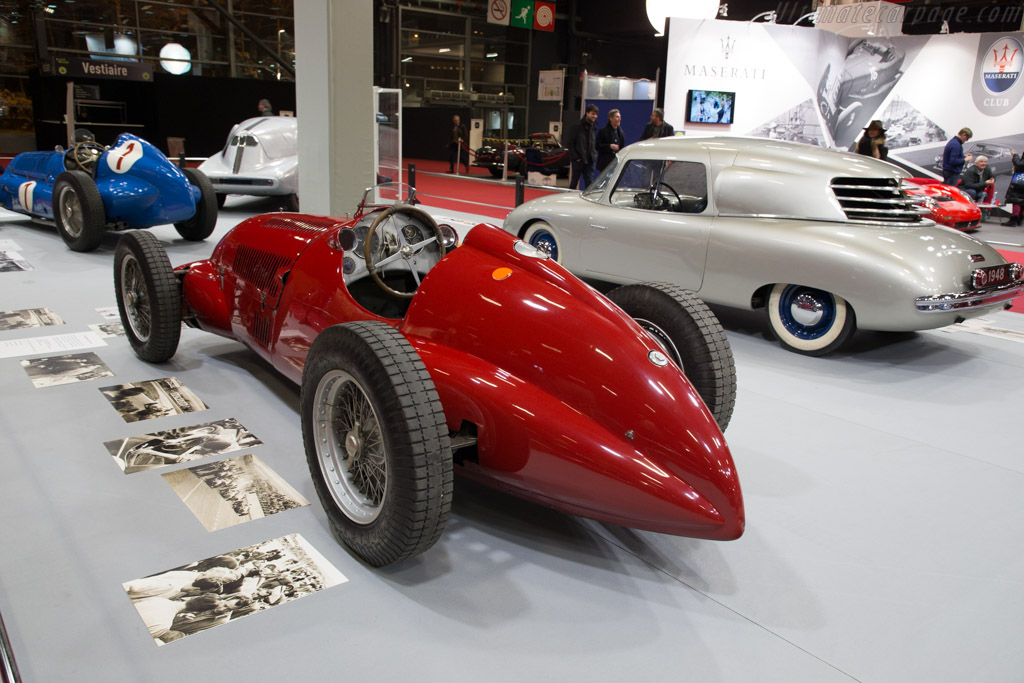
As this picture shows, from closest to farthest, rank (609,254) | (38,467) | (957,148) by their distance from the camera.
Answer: (38,467) → (609,254) → (957,148)

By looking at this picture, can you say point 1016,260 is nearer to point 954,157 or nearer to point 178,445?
point 954,157

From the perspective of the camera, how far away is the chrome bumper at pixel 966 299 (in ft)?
15.6

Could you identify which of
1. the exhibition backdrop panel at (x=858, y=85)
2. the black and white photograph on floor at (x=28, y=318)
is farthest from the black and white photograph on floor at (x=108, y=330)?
the exhibition backdrop panel at (x=858, y=85)

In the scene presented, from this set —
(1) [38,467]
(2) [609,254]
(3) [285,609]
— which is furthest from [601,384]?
(2) [609,254]

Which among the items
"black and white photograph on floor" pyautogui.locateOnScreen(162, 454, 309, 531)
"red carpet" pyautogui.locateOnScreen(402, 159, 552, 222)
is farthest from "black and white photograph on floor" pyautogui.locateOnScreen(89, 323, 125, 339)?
"red carpet" pyautogui.locateOnScreen(402, 159, 552, 222)

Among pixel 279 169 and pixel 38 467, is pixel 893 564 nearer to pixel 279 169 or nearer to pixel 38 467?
pixel 38 467

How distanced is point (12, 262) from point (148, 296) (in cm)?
406

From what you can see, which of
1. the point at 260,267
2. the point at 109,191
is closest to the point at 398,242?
the point at 260,267

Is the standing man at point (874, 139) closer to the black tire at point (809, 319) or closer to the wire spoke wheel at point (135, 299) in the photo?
the black tire at point (809, 319)

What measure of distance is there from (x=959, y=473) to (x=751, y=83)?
11.5 meters

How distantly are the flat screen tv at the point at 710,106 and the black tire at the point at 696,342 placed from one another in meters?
10.8

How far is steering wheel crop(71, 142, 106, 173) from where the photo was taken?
25.5 ft

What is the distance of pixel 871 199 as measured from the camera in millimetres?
5344

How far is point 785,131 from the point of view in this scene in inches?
553
